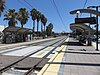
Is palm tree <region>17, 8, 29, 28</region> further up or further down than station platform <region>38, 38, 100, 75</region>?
further up

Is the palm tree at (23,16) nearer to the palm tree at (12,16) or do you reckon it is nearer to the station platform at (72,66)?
the palm tree at (12,16)

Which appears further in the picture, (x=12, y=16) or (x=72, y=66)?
(x=12, y=16)

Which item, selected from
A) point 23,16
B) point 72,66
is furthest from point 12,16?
point 72,66

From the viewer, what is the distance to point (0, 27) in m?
65.8

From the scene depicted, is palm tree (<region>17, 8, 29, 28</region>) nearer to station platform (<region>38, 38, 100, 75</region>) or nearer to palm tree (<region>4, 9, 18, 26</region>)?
palm tree (<region>4, 9, 18, 26</region>)

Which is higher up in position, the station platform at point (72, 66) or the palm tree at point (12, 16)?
the palm tree at point (12, 16)

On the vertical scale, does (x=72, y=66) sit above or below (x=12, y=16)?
below

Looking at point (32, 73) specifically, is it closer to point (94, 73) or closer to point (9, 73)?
point (9, 73)

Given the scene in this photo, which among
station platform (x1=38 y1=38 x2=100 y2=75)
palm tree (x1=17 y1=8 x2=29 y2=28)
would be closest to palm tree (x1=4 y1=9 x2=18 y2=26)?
palm tree (x1=17 y1=8 x2=29 y2=28)

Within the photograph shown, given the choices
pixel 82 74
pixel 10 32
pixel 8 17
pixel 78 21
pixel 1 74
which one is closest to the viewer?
pixel 82 74

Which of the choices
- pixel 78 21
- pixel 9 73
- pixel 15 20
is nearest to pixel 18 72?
pixel 9 73

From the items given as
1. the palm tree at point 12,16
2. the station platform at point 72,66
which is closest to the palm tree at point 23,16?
the palm tree at point 12,16

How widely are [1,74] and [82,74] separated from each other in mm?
3660

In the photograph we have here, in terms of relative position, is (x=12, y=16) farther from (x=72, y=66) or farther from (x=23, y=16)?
(x=72, y=66)
